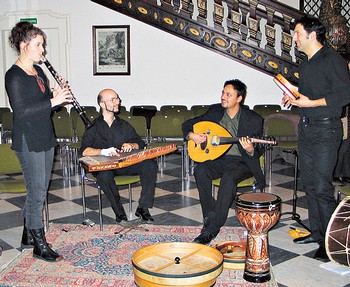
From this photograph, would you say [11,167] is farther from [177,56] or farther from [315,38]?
[177,56]

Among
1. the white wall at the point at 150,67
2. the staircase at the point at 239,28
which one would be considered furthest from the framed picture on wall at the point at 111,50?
the staircase at the point at 239,28

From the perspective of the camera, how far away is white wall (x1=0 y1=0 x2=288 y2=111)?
9.09 metres

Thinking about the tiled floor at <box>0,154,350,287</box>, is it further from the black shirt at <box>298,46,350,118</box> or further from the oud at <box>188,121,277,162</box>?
the black shirt at <box>298,46,350,118</box>

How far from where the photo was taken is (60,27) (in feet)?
30.2

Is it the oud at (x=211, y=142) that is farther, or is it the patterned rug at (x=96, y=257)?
the oud at (x=211, y=142)

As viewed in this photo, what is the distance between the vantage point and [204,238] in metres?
3.33

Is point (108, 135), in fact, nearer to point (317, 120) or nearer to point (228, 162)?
point (228, 162)

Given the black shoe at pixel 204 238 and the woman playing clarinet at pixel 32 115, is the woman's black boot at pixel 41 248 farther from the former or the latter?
the black shoe at pixel 204 238

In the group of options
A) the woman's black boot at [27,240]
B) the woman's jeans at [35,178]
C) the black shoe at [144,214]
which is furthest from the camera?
the black shoe at [144,214]

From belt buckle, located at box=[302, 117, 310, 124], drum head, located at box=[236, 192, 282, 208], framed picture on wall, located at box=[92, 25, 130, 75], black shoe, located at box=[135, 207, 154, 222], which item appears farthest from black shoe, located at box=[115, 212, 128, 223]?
framed picture on wall, located at box=[92, 25, 130, 75]

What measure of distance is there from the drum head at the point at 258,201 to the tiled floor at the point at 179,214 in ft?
1.69

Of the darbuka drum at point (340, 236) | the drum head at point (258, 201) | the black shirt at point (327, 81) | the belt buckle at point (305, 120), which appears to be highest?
the black shirt at point (327, 81)

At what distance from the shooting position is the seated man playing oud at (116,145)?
3801mm

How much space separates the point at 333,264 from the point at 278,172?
3.09m
